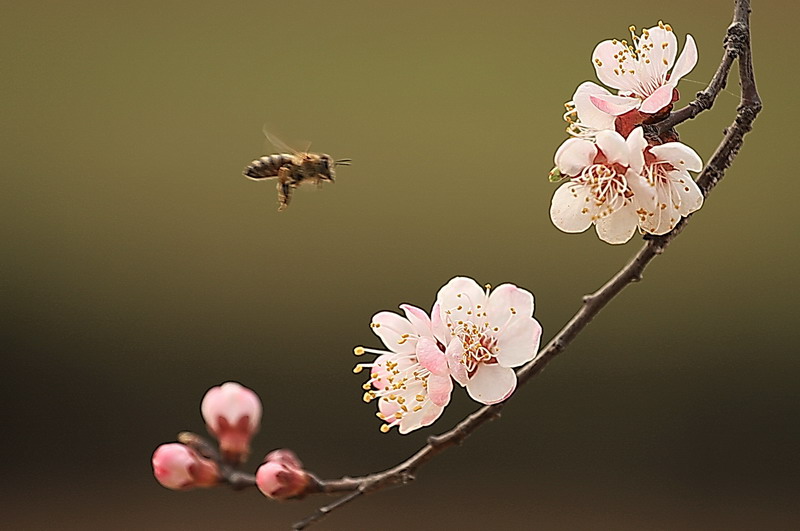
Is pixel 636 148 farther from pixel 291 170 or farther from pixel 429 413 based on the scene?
pixel 291 170

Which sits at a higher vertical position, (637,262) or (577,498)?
(577,498)

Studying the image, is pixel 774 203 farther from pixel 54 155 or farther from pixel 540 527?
pixel 54 155

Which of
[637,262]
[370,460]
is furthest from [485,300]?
[370,460]

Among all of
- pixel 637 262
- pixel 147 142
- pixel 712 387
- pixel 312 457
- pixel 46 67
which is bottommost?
pixel 637 262

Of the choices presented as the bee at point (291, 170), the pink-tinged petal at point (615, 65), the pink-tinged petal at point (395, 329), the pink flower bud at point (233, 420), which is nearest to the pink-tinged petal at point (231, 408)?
the pink flower bud at point (233, 420)

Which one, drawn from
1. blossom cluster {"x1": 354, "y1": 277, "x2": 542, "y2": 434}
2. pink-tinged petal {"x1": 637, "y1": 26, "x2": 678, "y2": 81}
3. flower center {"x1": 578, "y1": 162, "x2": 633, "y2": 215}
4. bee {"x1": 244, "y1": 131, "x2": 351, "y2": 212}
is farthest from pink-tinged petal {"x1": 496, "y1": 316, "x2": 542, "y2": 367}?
bee {"x1": 244, "y1": 131, "x2": 351, "y2": 212}

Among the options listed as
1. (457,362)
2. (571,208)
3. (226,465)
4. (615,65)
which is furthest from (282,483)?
(615,65)

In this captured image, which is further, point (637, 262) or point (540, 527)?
point (540, 527)

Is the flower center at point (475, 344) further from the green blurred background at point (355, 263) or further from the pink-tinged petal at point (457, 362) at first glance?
the green blurred background at point (355, 263)
